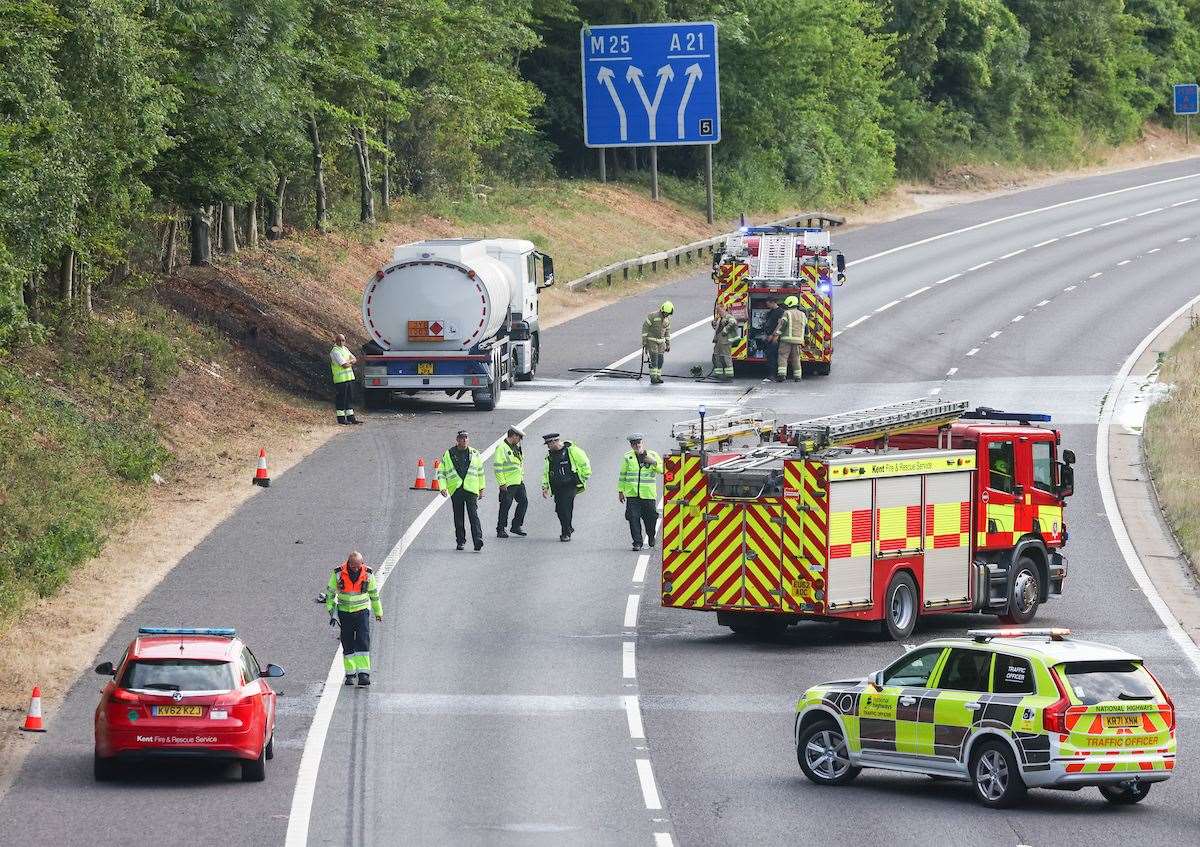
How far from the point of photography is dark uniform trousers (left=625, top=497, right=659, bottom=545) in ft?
97.1

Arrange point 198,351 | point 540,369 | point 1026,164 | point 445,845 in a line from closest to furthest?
point 445,845 < point 198,351 < point 540,369 < point 1026,164

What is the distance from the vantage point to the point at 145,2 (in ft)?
108

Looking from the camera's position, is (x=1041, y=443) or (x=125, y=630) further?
(x=1041, y=443)

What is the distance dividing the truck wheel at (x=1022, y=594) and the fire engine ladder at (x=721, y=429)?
3.67m

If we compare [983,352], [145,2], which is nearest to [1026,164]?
[983,352]

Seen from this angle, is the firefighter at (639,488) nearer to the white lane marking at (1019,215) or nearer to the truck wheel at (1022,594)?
the truck wheel at (1022,594)

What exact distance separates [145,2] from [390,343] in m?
9.47

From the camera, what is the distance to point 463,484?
29297 millimetres

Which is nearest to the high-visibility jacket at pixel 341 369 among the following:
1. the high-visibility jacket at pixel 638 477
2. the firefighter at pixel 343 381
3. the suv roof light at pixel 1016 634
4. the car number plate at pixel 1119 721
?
the firefighter at pixel 343 381

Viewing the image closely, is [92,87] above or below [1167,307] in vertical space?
above

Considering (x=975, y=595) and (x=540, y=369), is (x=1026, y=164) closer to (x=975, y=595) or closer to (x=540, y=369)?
(x=540, y=369)

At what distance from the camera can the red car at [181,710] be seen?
57.2ft

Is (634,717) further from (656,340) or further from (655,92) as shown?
(655,92)

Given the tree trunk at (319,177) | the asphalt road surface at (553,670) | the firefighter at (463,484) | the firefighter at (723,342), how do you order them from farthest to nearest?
1. the tree trunk at (319,177)
2. the firefighter at (723,342)
3. the firefighter at (463,484)
4. the asphalt road surface at (553,670)
